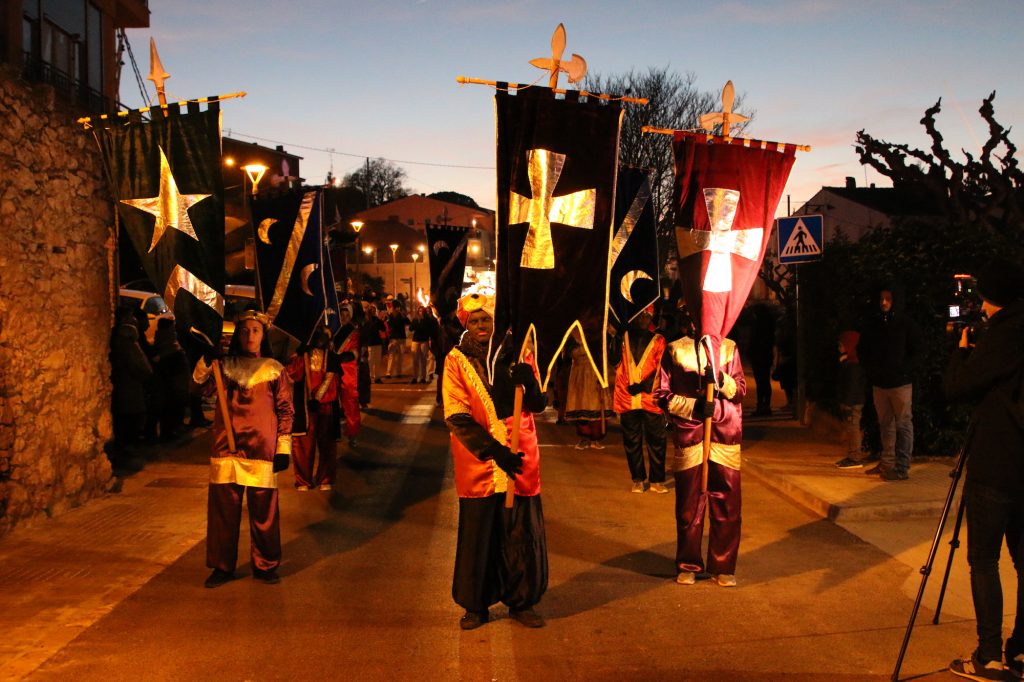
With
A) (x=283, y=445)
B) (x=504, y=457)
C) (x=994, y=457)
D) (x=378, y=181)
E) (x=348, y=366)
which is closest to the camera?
(x=994, y=457)

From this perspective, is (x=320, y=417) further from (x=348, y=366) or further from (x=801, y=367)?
(x=801, y=367)

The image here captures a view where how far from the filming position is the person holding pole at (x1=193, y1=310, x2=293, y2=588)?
673 cm

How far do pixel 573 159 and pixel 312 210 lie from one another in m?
3.99

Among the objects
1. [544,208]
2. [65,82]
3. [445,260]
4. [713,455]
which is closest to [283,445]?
[544,208]

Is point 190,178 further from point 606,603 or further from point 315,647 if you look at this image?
point 606,603

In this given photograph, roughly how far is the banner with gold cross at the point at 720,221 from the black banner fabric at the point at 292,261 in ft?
12.4

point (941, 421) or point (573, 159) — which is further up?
point (573, 159)

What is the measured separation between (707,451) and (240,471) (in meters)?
3.14

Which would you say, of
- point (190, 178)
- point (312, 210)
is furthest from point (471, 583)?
point (312, 210)

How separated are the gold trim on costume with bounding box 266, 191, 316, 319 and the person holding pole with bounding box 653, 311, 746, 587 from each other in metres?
3.99

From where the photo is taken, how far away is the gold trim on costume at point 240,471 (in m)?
6.73

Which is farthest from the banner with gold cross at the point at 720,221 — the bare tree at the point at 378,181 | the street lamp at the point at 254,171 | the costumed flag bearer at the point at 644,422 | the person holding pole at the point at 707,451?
the bare tree at the point at 378,181

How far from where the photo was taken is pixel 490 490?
18.6 feet

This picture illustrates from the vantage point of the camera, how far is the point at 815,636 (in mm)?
5578
